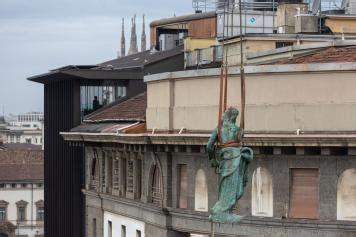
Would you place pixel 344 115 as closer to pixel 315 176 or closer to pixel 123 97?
pixel 315 176

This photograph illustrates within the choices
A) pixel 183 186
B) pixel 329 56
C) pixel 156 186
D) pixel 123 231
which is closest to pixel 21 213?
pixel 123 231

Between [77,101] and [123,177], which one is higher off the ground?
[77,101]

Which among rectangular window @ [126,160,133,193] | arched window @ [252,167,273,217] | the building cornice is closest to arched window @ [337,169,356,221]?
the building cornice

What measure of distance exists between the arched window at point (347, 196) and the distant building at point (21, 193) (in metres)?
141

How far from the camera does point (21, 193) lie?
181625mm

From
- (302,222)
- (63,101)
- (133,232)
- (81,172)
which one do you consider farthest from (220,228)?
(63,101)

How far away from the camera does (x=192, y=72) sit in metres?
38.8

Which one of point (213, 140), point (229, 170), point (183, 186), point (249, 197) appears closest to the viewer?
point (229, 170)

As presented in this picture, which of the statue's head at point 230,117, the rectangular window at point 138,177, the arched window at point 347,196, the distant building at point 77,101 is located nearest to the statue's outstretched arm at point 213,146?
the statue's head at point 230,117

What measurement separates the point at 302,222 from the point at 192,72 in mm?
5897

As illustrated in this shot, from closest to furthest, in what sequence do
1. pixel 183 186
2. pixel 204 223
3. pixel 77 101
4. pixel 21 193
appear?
pixel 204 223 → pixel 183 186 → pixel 77 101 → pixel 21 193

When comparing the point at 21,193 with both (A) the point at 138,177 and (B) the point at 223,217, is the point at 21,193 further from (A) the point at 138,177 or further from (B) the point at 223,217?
(B) the point at 223,217

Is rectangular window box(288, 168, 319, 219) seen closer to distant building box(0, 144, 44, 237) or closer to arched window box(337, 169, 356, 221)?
arched window box(337, 169, 356, 221)

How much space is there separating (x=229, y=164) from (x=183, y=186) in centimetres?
1625
